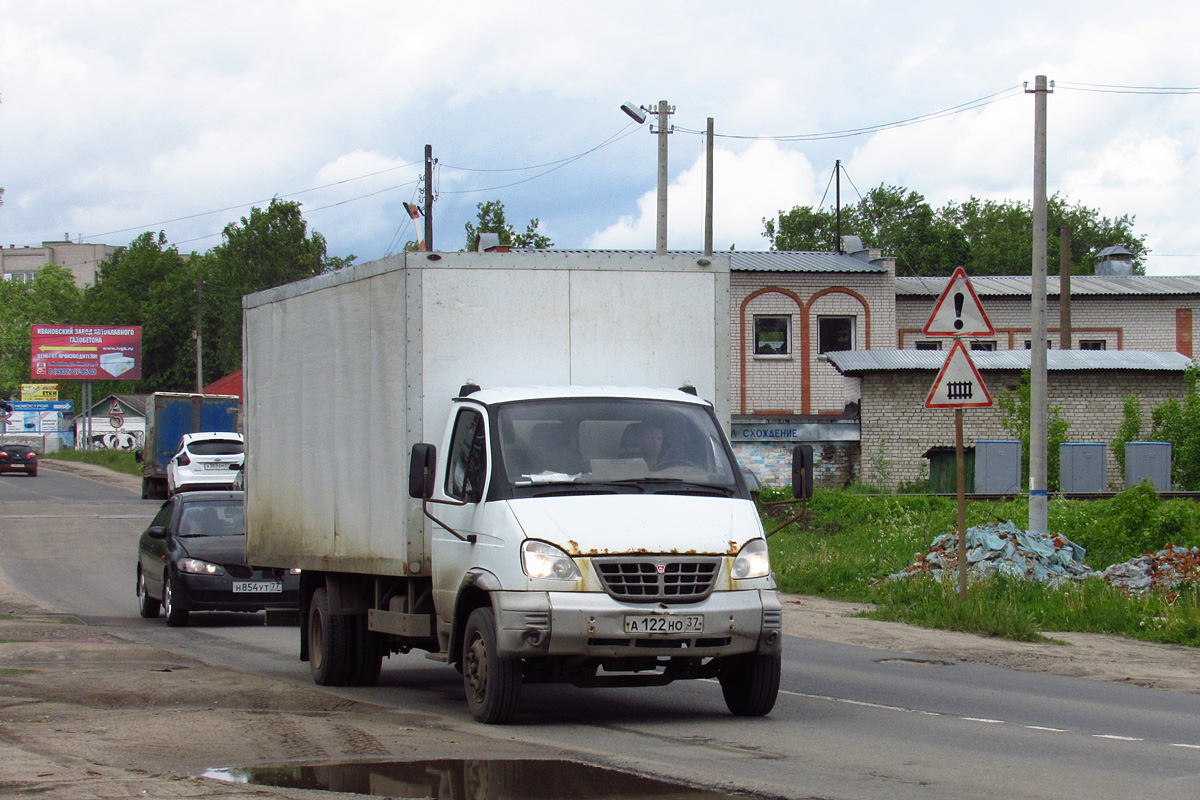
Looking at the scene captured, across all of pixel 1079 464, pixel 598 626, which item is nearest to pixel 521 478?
pixel 598 626

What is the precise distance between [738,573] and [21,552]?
21.8m

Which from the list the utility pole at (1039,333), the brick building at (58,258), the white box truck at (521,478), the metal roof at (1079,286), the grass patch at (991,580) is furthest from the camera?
the brick building at (58,258)

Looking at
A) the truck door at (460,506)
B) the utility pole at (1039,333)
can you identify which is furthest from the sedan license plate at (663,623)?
the utility pole at (1039,333)

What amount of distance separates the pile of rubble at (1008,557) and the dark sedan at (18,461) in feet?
168

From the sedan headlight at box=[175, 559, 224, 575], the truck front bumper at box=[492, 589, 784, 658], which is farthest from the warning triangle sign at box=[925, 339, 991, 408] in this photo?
the sedan headlight at box=[175, 559, 224, 575]

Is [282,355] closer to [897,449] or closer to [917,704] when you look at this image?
[917,704]

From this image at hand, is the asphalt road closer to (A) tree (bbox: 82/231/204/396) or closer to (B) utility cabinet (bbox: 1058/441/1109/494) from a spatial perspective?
(B) utility cabinet (bbox: 1058/441/1109/494)

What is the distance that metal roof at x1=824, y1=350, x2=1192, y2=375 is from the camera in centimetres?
3738

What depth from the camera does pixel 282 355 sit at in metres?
11.9

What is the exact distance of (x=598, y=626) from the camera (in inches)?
320

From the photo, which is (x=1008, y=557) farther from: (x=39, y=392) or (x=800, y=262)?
(x=39, y=392)

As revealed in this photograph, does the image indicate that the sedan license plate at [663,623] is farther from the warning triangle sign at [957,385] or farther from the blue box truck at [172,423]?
the blue box truck at [172,423]

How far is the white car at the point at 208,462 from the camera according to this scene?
37.0 meters

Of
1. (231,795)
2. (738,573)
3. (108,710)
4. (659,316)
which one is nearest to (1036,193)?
(659,316)
